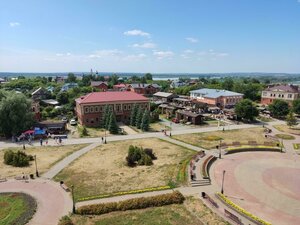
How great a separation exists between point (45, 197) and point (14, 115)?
27.7m

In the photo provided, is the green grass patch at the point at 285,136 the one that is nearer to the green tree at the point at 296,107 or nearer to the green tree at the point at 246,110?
the green tree at the point at 246,110

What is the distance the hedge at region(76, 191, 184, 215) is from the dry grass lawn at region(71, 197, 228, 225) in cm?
41

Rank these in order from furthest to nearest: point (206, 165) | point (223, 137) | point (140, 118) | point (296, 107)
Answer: point (296, 107)
point (140, 118)
point (223, 137)
point (206, 165)

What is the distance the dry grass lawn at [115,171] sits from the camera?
25328mm

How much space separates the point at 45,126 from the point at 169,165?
29.8 meters

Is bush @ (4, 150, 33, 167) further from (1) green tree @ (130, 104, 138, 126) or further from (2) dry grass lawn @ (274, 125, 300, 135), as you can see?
(2) dry grass lawn @ (274, 125, 300, 135)

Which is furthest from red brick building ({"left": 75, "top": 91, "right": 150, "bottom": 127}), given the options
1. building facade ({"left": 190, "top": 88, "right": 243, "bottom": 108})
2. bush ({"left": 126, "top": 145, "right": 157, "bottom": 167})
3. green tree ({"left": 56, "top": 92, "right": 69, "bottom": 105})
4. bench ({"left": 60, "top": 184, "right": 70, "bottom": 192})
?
bench ({"left": 60, "top": 184, "right": 70, "bottom": 192})

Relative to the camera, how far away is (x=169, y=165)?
3122 centimetres

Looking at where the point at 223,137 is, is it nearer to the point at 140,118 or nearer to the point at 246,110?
the point at 246,110

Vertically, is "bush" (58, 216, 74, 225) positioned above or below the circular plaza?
above

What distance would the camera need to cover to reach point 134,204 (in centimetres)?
2125

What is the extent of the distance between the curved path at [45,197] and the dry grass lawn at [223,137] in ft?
78.2

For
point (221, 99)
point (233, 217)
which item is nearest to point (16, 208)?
point (233, 217)

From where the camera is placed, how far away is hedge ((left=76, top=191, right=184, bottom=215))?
66.6 feet
